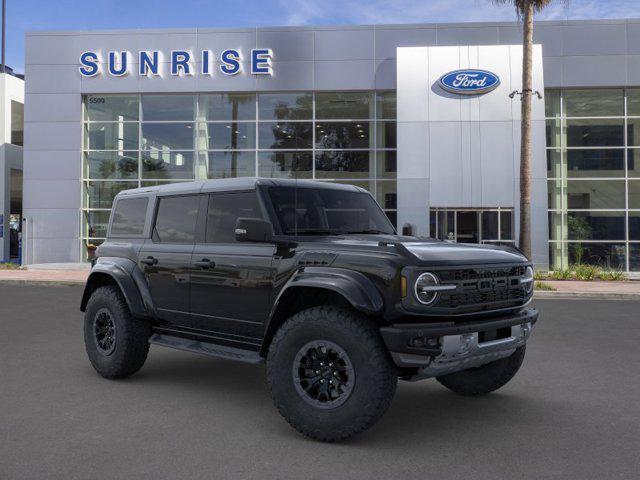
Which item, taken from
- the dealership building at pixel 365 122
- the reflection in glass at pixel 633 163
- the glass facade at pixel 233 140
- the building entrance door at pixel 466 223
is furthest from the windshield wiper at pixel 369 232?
the reflection in glass at pixel 633 163

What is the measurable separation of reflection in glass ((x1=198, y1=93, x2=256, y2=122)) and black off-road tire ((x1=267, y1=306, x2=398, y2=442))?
72.6 ft

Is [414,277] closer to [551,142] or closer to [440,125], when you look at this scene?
[440,125]

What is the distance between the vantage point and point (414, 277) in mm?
4148

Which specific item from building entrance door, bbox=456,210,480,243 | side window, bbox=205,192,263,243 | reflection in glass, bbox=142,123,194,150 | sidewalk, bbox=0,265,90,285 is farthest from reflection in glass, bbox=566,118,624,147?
side window, bbox=205,192,263,243

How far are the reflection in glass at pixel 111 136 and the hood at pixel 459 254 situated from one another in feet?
77.5

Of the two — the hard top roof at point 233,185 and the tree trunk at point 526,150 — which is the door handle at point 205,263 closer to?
the hard top roof at point 233,185

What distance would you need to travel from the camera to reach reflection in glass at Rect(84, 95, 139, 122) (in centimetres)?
2620

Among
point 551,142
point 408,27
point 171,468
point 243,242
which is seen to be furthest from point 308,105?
point 171,468

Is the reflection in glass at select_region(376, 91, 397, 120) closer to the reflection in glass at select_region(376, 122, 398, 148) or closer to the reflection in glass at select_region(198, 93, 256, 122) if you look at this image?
the reflection in glass at select_region(376, 122, 398, 148)

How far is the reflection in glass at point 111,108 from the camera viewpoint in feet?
86.0

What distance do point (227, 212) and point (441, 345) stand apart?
239cm

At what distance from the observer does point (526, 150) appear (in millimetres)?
19234

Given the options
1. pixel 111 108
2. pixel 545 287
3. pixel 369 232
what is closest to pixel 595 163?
pixel 545 287

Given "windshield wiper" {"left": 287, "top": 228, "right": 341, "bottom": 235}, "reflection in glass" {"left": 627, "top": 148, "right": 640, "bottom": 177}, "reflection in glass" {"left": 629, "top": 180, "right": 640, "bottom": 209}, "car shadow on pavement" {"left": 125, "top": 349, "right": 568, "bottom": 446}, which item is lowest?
"car shadow on pavement" {"left": 125, "top": 349, "right": 568, "bottom": 446}
